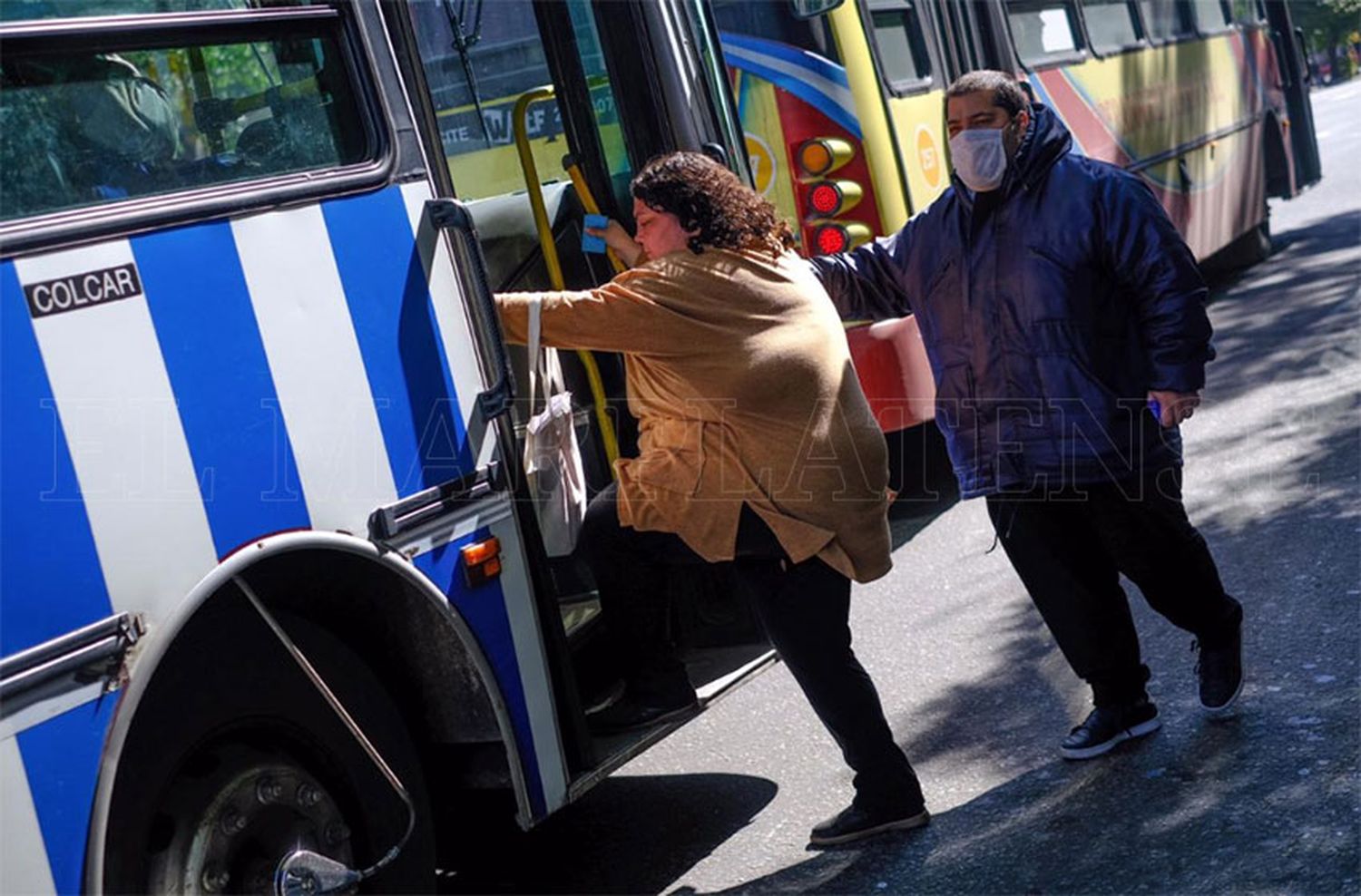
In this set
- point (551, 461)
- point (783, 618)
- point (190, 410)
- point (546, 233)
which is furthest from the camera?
point (546, 233)

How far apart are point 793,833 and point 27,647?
2.40m

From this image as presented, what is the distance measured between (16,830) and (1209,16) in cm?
1096

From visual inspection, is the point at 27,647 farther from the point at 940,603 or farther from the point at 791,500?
the point at 940,603

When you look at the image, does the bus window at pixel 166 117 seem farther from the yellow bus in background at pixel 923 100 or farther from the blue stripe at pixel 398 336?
the yellow bus in background at pixel 923 100

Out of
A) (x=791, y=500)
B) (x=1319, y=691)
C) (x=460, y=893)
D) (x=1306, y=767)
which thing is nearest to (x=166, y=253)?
(x=791, y=500)

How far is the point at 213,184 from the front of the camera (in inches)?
141

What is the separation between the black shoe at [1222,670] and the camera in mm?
4945

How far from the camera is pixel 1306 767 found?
4531 mm

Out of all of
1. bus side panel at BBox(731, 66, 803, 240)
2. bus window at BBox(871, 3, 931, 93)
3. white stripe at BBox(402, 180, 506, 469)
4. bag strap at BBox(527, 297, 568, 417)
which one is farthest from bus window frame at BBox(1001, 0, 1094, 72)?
white stripe at BBox(402, 180, 506, 469)

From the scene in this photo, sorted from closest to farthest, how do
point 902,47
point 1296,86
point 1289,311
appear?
point 902,47, point 1289,311, point 1296,86

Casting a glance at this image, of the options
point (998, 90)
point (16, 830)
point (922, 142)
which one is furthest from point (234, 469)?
point (922, 142)

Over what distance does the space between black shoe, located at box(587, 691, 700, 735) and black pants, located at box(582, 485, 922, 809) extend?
0.04 metres

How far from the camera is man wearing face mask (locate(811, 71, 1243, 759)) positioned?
4.61 metres

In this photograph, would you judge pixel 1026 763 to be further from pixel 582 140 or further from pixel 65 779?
pixel 65 779
